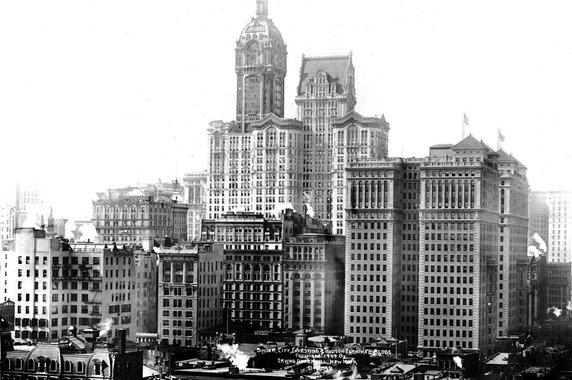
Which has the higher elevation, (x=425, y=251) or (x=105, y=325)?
(x=425, y=251)

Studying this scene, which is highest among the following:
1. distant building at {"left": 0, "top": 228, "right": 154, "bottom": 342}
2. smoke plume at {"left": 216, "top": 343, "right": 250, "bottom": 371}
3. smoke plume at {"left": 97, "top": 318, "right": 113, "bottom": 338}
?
distant building at {"left": 0, "top": 228, "right": 154, "bottom": 342}

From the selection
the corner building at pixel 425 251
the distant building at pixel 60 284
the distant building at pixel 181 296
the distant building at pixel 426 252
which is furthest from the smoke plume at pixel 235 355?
the distant building at pixel 426 252

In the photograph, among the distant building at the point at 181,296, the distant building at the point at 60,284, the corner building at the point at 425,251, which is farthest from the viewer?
the distant building at the point at 181,296

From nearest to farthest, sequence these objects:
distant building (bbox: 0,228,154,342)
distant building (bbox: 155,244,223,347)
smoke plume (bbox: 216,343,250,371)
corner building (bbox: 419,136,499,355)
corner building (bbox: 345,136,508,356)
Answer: smoke plume (bbox: 216,343,250,371)
distant building (bbox: 0,228,154,342)
corner building (bbox: 419,136,499,355)
corner building (bbox: 345,136,508,356)
distant building (bbox: 155,244,223,347)

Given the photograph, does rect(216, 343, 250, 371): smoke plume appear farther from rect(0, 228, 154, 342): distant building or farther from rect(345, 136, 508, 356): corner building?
rect(345, 136, 508, 356): corner building

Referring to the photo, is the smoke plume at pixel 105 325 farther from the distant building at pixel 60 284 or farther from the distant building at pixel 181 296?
the distant building at pixel 181 296

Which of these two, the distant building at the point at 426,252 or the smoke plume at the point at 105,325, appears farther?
the distant building at the point at 426,252

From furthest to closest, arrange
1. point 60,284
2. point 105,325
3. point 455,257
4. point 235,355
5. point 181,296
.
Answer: point 181,296 → point 455,257 → point 60,284 → point 105,325 → point 235,355

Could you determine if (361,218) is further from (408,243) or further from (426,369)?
(426,369)

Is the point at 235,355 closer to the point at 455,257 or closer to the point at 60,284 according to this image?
the point at 60,284

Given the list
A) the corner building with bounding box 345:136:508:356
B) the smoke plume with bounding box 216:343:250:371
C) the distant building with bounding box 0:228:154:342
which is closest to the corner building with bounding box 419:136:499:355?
the corner building with bounding box 345:136:508:356

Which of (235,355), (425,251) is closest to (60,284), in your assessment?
(235,355)
